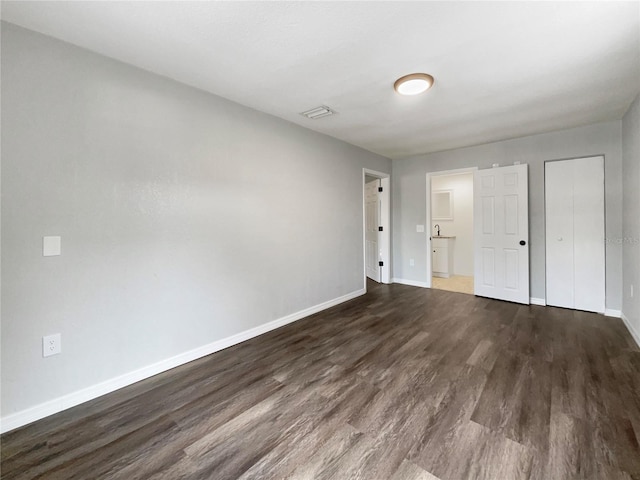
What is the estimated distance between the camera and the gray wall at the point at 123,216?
5.68 ft

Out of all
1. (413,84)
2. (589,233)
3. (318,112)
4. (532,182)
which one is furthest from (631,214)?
(318,112)

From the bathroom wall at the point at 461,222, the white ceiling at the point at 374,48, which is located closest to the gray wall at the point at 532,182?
the white ceiling at the point at 374,48

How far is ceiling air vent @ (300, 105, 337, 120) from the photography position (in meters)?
3.00

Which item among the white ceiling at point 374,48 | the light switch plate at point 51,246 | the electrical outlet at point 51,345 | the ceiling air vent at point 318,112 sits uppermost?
the ceiling air vent at point 318,112

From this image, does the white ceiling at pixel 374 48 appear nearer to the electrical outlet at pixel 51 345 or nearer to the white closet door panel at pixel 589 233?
the white closet door panel at pixel 589 233

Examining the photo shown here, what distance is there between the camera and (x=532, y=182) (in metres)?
4.04

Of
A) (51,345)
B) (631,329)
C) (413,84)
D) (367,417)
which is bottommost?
(367,417)

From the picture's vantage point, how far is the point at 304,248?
11.8 ft

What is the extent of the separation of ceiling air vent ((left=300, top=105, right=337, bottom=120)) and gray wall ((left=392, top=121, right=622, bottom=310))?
2702mm

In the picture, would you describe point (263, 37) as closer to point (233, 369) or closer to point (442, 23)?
point (442, 23)

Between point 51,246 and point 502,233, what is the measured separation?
A: 5.22 m

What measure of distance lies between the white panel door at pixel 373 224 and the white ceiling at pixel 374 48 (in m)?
2.59

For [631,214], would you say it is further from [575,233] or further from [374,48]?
[374,48]

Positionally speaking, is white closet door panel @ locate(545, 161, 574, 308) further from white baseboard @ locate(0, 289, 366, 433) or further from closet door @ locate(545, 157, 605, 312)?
white baseboard @ locate(0, 289, 366, 433)
